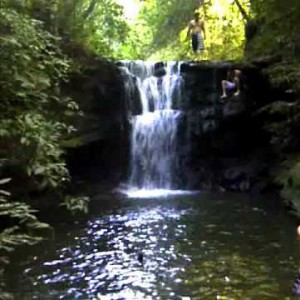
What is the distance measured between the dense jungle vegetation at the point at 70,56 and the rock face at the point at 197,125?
98 cm

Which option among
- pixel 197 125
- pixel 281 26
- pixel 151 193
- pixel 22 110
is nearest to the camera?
pixel 22 110

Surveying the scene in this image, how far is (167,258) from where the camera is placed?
31.3 ft

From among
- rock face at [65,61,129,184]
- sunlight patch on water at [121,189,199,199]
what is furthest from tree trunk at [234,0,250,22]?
sunlight patch on water at [121,189,199,199]

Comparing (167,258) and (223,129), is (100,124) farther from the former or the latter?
(167,258)

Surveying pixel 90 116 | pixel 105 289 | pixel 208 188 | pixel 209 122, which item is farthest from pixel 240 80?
pixel 105 289

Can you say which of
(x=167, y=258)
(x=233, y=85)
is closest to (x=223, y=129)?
(x=233, y=85)

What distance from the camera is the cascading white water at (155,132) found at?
19.8 meters

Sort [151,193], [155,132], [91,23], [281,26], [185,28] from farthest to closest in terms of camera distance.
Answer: [185,28] → [91,23] → [155,132] → [151,193] → [281,26]

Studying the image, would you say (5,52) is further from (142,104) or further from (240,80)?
(142,104)

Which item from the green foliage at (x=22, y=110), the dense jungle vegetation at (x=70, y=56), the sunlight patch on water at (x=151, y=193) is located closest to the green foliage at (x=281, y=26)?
the dense jungle vegetation at (x=70, y=56)

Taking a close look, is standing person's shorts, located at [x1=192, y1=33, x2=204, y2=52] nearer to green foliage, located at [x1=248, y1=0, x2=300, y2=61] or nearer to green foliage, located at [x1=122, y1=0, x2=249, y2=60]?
green foliage, located at [x1=122, y1=0, x2=249, y2=60]

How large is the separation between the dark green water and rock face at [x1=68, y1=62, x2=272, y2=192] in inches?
202

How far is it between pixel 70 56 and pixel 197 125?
4.96 metres

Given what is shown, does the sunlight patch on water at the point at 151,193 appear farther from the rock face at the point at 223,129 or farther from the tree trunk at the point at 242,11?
the tree trunk at the point at 242,11
